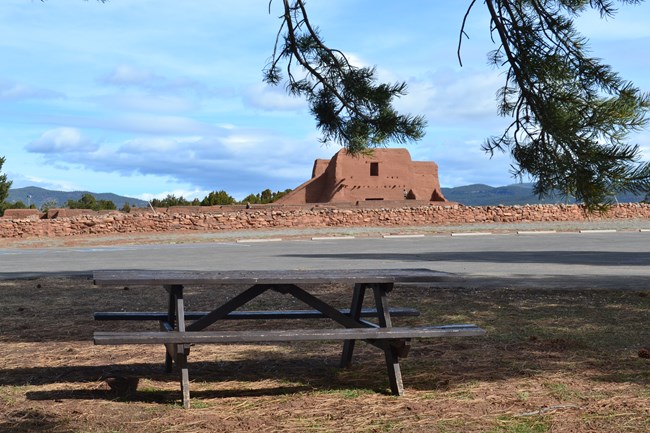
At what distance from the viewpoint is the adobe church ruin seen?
49.2 m

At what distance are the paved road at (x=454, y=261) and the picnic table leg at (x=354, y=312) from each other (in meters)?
5.68

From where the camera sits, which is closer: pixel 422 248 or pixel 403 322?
pixel 403 322

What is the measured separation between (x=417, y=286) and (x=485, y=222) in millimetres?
29532

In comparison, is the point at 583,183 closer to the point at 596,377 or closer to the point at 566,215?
the point at 596,377

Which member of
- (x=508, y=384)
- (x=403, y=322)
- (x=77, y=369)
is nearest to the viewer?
(x=508, y=384)

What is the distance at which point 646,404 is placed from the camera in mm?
4984

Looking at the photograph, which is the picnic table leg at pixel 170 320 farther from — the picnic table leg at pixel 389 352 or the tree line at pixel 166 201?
the tree line at pixel 166 201

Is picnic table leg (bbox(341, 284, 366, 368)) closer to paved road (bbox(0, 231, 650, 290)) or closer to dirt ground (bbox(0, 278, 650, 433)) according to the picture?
dirt ground (bbox(0, 278, 650, 433))

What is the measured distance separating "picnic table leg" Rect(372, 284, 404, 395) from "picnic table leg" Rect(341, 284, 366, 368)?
242 millimetres

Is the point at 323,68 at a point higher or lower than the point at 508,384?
higher

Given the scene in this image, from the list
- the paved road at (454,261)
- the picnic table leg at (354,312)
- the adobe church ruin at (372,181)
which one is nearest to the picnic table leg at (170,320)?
the picnic table leg at (354,312)

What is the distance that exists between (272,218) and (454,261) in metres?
22.2

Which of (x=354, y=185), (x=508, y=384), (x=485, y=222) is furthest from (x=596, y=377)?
(x=354, y=185)

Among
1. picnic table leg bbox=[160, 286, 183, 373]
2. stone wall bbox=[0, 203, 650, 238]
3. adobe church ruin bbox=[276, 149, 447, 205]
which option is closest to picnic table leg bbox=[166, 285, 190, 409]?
picnic table leg bbox=[160, 286, 183, 373]
